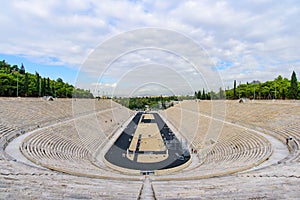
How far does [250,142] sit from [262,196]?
391 inches

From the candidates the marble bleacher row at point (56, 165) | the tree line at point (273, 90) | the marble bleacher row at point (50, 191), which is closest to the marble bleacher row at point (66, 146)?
the marble bleacher row at point (56, 165)

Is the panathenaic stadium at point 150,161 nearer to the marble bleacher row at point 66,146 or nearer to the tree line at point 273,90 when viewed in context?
the marble bleacher row at point 66,146

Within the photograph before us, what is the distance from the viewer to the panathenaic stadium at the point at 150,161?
421 centimetres

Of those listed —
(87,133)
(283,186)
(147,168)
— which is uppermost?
(283,186)

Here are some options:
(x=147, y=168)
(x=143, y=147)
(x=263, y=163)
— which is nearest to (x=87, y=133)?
(x=143, y=147)

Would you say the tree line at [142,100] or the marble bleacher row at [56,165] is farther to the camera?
the tree line at [142,100]

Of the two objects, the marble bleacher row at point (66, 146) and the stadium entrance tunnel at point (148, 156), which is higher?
the marble bleacher row at point (66, 146)

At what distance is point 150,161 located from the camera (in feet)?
48.4

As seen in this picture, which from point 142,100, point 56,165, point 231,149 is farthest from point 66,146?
point 142,100

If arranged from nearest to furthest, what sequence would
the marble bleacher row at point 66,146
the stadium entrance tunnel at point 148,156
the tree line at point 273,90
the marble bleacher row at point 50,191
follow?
the marble bleacher row at point 50,191 < the marble bleacher row at point 66,146 < the stadium entrance tunnel at point 148,156 < the tree line at point 273,90

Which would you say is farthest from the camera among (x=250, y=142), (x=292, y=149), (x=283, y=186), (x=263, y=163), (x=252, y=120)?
(x=252, y=120)

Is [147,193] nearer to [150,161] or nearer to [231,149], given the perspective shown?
[150,161]

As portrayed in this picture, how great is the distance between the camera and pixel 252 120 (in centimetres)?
2012

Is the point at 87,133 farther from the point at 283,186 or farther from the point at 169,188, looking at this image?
the point at 283,186
